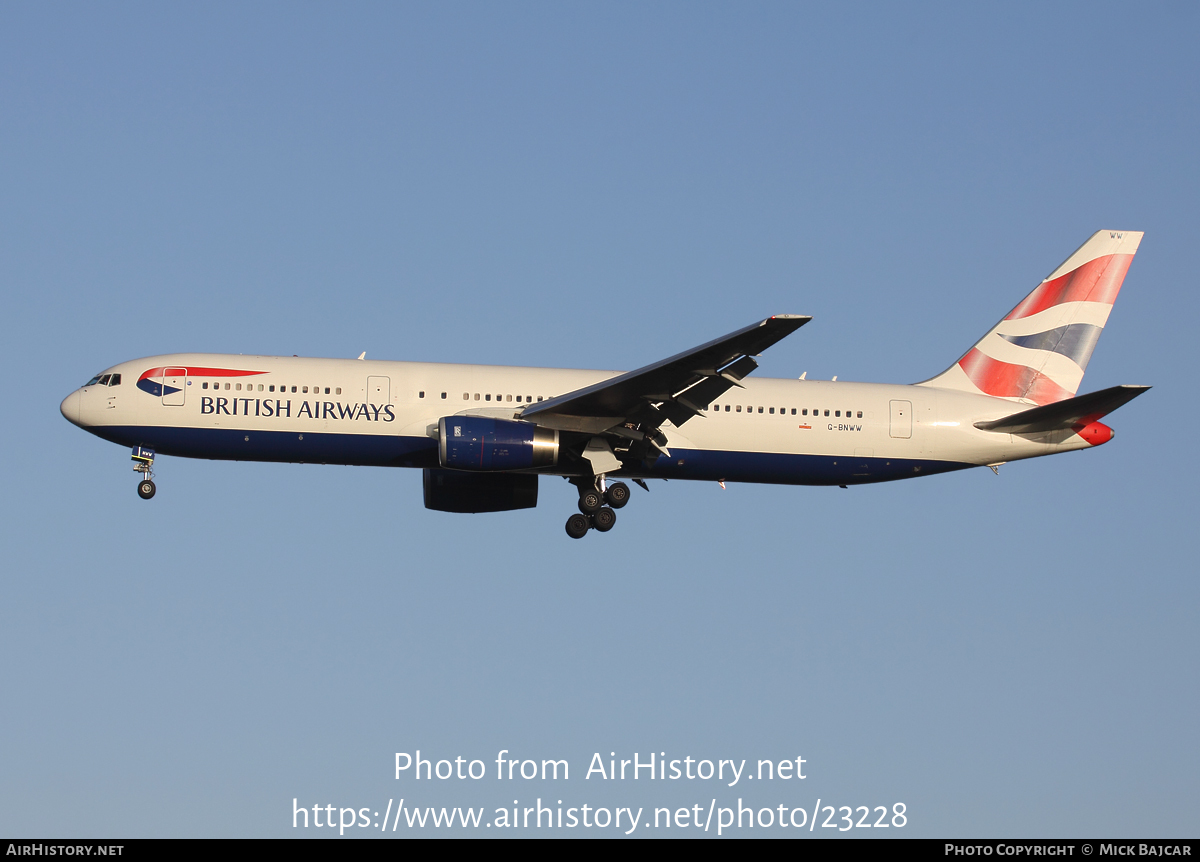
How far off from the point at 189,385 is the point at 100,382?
270 cm

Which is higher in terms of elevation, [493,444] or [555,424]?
[555,424]

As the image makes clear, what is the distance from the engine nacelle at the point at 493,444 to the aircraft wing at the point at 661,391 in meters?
0.57

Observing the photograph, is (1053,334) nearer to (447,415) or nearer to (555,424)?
(555,424)

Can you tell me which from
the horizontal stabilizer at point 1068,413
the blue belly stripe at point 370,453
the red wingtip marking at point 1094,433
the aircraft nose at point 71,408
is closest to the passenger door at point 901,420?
the blue belly stripe at point 370,453

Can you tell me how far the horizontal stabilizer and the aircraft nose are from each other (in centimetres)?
2479

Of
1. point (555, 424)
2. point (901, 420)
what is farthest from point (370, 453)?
point (901, 420)

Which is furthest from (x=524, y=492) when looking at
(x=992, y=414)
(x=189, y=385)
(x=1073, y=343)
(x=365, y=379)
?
(x=1073, y=343)

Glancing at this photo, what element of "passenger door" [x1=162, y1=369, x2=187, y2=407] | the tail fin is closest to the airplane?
"passenger door" [x1=162, y1=369, x2=187, y2=407]

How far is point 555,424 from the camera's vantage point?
3500 cm

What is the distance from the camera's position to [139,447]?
36.0 metres

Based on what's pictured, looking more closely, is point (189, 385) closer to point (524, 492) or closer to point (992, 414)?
point (524, 492)

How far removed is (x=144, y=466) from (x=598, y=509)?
12.2 metres

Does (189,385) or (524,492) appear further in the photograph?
(524,492)

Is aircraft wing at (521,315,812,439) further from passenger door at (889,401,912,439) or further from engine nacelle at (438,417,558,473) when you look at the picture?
passenger door at (889,401,912,439)
